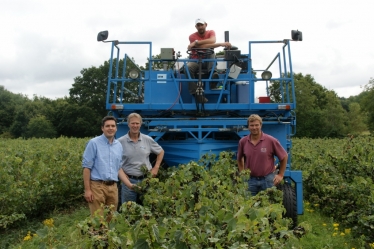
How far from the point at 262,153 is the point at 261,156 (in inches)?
1.8

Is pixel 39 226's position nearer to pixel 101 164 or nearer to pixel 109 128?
pixel 101 164

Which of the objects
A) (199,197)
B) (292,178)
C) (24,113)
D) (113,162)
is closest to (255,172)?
(292,178)

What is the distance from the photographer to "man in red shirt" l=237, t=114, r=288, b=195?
638cm

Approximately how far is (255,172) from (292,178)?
106cm

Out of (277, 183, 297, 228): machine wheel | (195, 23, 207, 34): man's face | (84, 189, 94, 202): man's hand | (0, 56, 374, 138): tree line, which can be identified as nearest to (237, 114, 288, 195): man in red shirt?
(277, 183, 297, 228): machine wheel

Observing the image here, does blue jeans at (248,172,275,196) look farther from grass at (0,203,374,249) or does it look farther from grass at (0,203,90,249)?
grass at (0,203,90,249)

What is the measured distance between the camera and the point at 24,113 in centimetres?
7488

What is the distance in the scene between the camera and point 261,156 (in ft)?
21.0

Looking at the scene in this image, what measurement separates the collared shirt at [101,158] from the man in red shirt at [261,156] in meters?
1.79

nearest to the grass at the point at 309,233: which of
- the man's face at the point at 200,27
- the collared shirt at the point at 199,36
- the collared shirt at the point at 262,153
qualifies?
the collared shirt at the point at 262,153

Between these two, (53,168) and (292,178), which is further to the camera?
(53,168)

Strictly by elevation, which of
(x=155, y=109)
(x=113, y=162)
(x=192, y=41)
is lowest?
(x=113, y=162)

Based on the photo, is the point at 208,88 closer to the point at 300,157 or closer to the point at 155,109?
the point at 155,109

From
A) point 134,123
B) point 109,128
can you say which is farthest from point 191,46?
point 109,128
